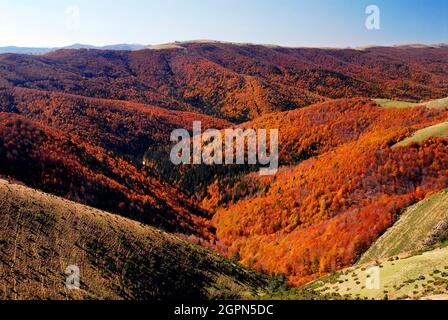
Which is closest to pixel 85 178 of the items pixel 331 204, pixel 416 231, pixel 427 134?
pixel 331 204

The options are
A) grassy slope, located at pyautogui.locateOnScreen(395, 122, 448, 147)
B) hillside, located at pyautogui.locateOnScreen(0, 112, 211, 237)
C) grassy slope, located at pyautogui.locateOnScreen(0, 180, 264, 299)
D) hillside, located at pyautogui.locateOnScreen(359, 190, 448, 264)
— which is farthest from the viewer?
grassy slope, located at pyautogui.locateOnScreen(395, 122, 448, 147)

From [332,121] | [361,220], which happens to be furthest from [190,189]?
[361,220]

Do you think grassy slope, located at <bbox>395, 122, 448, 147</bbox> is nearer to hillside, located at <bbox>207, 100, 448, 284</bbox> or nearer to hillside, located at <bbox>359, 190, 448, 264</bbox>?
hillside, located at <bbox>207, 100, 448, 284</bbox>

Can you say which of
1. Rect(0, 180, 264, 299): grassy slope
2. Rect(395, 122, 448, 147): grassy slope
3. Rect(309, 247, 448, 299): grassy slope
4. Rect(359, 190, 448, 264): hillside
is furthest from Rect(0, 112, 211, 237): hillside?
Rect(309, 247, 448, 299): grassy slope

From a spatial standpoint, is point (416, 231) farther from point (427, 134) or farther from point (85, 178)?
point (85, 178)

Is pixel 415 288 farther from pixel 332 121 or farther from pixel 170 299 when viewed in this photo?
pixel 332 121
